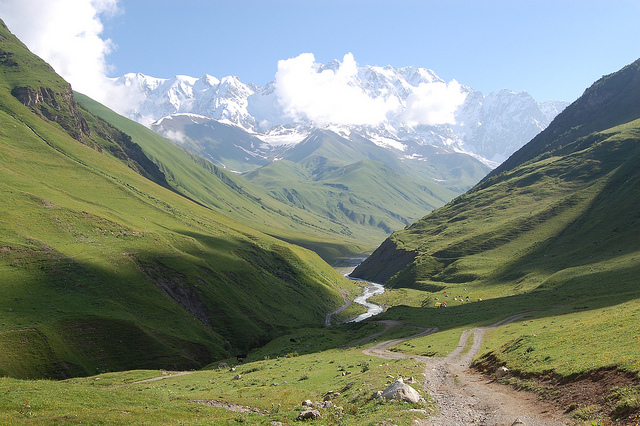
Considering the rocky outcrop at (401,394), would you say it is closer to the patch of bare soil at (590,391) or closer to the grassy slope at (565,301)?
the patch of bare soil at (590,391)

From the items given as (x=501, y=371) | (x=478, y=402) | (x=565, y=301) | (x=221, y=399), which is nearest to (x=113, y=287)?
(x=221, y=399)

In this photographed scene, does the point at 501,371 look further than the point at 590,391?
Yes

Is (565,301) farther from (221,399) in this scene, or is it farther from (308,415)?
(308,415)

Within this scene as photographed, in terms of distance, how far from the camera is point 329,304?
191m

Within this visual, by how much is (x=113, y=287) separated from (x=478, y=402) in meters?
92.9

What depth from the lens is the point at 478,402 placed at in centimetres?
3741

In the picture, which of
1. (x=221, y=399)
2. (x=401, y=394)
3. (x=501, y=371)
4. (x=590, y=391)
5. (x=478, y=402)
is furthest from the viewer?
(x=501, y=371)

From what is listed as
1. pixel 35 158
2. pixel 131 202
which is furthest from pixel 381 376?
pixel 35 158

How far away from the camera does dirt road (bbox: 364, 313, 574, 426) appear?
3172 cm

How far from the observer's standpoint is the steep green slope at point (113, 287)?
83.6 meters

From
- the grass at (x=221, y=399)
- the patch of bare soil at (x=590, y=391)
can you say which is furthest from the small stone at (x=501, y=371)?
the grass at (x=221, y=399)

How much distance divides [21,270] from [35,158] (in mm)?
114821

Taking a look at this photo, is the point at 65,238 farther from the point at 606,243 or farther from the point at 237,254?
the point at 606,243

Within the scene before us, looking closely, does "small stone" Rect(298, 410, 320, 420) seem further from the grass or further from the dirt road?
the dirt road
